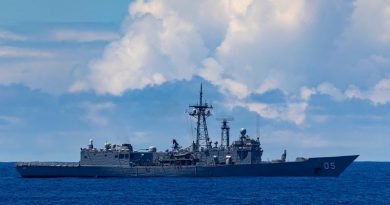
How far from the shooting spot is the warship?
122188 mm

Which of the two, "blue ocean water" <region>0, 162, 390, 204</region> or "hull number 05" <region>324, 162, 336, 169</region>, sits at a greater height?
"hull number 05" <region>324, 162, 336, 169</region>

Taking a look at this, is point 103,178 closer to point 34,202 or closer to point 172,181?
point 172,181

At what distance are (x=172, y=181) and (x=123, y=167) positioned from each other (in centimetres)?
1252

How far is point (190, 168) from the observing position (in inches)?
4938

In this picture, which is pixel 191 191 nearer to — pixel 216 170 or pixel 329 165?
pixel 216 170

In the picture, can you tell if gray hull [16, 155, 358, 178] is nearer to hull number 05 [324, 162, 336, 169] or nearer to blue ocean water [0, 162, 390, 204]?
hull number 05 [324, 162, 336, 169]

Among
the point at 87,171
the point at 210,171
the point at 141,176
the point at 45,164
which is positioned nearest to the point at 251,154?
the point at 210,171

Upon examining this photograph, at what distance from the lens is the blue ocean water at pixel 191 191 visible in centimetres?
9012

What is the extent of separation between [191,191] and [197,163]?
2618 centimetres

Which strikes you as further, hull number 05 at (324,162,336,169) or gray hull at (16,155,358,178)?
hull number 05 at (324,162,336,169)

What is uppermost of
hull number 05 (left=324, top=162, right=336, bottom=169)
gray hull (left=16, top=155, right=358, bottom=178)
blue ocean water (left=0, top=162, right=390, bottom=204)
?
hull number 05 (left=324, top=162, right=336, bottom=169)

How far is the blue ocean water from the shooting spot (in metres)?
90.1

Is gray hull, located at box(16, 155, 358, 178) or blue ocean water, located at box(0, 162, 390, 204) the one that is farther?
gray hull, located at box(16, 155, 358, 178)

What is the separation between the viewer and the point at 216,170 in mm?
123312
